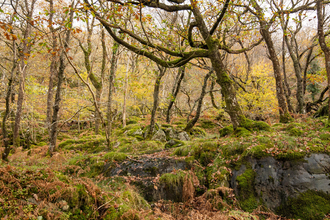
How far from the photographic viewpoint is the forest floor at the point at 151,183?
2010mm

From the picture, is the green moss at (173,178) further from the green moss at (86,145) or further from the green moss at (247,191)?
the green moss at (86,145)

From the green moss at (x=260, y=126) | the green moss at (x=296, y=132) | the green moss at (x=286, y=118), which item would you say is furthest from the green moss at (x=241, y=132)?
the green moss at (x=286, y=118)

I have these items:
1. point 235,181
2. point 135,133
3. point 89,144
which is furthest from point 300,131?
point 89,144

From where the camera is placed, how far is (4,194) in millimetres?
1815

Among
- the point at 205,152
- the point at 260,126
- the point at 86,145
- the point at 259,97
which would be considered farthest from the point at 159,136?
the point at 259,97

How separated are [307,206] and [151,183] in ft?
11.3

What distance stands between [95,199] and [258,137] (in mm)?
4464

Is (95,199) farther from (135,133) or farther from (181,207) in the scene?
(135,133)

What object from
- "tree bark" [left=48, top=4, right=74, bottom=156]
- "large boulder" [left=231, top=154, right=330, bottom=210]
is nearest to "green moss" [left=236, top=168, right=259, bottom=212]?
"large boulder" [left=231, top=154, right=330, bottom=210]

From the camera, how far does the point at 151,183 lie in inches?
185

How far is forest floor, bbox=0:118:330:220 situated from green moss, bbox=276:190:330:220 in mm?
309

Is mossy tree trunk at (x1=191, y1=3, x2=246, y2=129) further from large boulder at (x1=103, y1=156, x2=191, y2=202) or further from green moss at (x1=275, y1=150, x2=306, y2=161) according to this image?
large boulder at (x1=103, y1=156, x2=191, y2=202)

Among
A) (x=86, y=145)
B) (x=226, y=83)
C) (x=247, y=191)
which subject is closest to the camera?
(x=247, y=191)

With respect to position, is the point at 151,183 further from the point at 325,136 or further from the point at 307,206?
the point at 325,136
